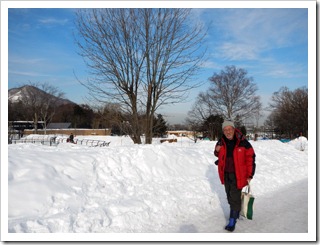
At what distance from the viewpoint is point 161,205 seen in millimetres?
5660

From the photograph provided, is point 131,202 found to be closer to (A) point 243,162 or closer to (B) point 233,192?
(B) point 233,192

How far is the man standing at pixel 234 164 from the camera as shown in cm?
509

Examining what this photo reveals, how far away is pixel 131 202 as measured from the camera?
18.3ft

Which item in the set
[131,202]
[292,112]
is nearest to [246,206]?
[131,202]

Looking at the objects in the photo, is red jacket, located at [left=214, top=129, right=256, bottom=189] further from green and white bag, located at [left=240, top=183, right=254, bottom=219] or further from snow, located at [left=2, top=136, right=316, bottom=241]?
snow, located at [left=2, top=136, right=316, bottom=241]

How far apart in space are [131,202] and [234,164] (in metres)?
2.00

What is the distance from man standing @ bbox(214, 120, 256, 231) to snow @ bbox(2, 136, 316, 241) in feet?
1.34

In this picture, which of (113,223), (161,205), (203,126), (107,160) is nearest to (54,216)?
(113,223)

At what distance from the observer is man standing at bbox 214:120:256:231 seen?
16.7 feet

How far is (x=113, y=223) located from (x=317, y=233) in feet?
10.4

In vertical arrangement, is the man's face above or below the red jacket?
above

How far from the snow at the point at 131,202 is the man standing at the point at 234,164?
1.34 feet

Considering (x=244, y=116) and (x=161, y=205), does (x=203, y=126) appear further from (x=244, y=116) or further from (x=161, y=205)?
(x=161, y=205)

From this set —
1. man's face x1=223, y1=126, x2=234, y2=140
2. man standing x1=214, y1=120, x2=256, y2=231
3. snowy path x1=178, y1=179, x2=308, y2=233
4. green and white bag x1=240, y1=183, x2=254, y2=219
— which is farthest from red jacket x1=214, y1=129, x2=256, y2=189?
snowy path x1=178, y1=179, x2=308, y2=233
